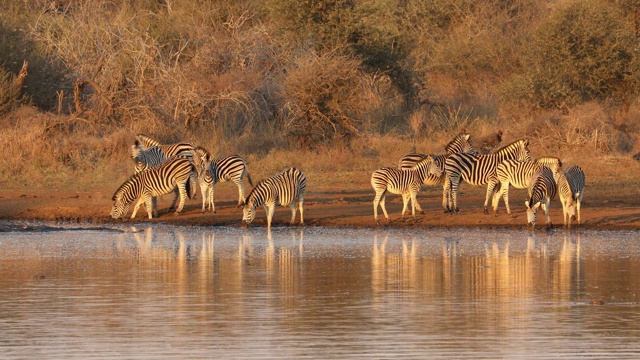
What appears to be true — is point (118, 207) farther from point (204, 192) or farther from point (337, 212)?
point (337, 212)

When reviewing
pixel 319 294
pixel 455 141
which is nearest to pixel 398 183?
pixel 455 141

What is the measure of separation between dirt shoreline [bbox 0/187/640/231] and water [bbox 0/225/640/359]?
0.77 meters

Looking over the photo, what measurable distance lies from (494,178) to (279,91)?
8.40m

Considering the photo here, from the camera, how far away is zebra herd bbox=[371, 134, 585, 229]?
1628cm

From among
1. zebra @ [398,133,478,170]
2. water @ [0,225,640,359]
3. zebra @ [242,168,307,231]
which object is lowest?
water @ [0,225,640,359]

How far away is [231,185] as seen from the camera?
21578 mm

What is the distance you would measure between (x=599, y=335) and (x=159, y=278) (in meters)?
4.92

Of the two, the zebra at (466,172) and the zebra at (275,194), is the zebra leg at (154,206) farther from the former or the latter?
the zebra at (466,172)

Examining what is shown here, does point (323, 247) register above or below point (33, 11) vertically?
below

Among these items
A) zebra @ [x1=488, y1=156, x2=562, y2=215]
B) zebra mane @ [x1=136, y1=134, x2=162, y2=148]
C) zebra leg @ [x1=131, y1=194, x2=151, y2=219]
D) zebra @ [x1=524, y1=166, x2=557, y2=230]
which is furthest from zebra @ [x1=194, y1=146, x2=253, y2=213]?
zebra @ [x1=524, y1=166, x2=557, y2=230]

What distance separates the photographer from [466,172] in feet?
59.6

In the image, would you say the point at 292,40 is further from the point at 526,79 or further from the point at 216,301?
the point at 216,301

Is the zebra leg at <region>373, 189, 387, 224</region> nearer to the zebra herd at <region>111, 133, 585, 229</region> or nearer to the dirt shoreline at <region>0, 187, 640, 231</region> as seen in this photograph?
the zebra herd at <region>111, 133, 585, 229</region>

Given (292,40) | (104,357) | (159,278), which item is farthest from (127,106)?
(104,357)
